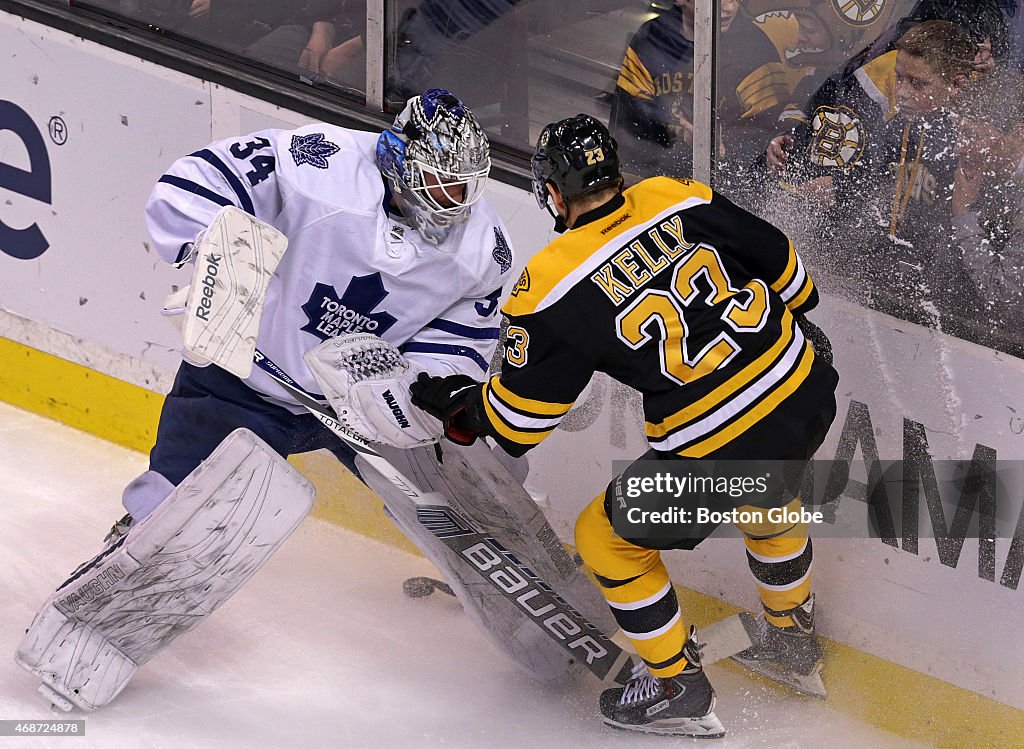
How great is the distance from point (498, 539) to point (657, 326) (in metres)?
0.79

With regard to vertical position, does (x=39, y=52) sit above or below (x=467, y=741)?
above

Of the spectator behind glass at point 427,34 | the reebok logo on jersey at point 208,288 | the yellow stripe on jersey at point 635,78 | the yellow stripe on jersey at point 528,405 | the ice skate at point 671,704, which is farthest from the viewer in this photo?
the spectator behind glass at point 427,34

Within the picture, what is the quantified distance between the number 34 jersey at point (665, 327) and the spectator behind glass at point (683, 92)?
512 millimetres

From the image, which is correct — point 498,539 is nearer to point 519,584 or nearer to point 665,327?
point 519,584

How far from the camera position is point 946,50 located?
2438mm

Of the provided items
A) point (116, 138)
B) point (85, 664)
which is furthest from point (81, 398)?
point (85, 664)

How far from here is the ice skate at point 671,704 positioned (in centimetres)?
255

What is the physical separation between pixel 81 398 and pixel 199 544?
5.16ft

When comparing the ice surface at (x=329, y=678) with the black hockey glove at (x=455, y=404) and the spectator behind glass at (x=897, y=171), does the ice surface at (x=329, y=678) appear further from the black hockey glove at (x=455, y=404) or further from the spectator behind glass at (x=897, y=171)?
the spectator behind glass at (x=897, y=171)

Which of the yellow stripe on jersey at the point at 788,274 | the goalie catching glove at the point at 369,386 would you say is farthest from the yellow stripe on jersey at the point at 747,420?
the goalie catching glove at the point at 369,386

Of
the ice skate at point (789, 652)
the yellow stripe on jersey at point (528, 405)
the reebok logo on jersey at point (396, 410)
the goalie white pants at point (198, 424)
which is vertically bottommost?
the ice skate at point (789, 652)

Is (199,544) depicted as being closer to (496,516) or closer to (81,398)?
(496,516)

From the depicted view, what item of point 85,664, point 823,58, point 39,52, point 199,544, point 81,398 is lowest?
point 81,398

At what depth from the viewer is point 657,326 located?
2.18 metres
